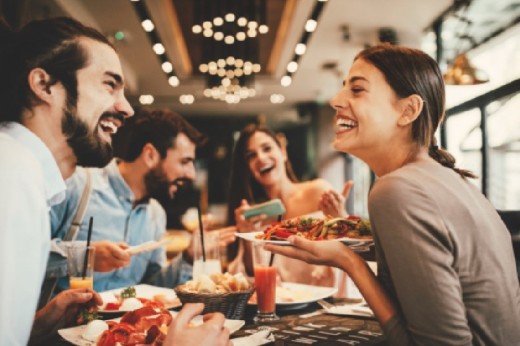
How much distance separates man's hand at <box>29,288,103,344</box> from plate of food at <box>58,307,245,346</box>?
0.53 feet

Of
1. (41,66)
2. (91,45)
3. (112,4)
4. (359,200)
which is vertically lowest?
(359,200)

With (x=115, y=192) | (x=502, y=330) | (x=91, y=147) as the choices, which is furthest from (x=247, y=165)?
(x=502, y=330)

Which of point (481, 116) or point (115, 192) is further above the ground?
point (481, 116)

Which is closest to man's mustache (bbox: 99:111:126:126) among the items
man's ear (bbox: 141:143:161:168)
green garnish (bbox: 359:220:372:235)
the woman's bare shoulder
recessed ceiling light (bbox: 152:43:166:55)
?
green garnish (bbox: 359:220:372:235)

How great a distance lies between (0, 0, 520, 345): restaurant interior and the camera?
5.00 metres

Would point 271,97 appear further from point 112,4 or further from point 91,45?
point 91,45

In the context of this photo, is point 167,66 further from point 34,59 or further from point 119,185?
point 34,59

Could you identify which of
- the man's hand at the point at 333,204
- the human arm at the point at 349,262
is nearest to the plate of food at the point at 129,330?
the human arm at the point at 349,262

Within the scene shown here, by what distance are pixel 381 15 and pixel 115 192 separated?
4.43 meters

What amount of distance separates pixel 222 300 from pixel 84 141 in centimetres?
81

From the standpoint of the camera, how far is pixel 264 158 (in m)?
3.74

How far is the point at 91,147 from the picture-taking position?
187cm

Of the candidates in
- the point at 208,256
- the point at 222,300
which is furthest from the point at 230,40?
the point at 222,300

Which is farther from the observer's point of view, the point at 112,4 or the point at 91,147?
the point at 112,4
